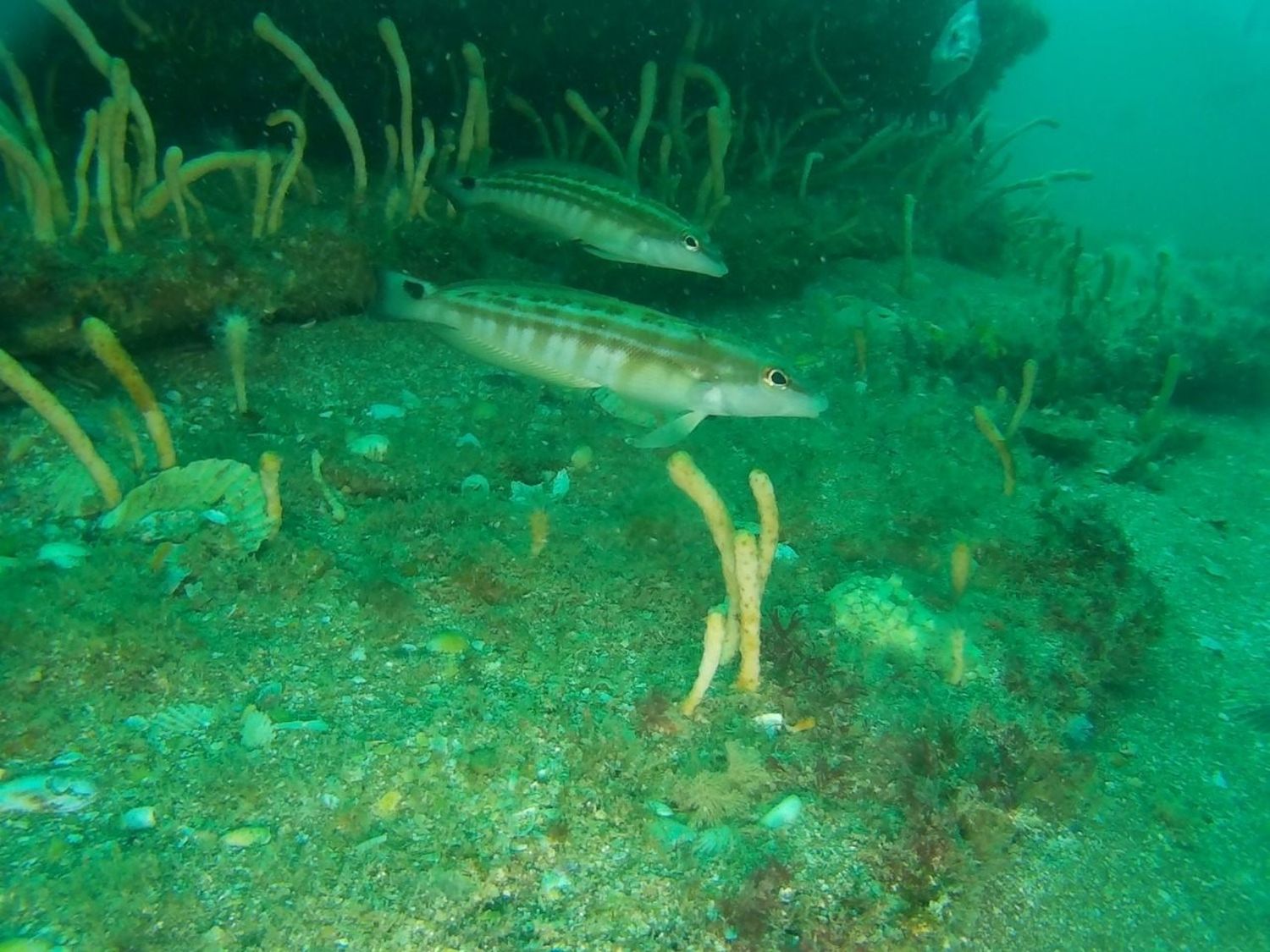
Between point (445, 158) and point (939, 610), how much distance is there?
467cm

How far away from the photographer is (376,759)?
2428 millimetres

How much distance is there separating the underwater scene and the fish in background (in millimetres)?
2101

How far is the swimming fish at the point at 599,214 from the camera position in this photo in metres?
4.81

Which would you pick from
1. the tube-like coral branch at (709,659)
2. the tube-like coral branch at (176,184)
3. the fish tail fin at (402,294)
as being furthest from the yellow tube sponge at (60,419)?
the tube-like coral branch at (709,659)

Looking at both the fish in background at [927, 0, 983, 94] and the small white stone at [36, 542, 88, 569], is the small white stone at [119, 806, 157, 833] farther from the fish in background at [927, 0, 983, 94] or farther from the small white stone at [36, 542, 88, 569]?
the fish in background at [927, 0, 983, 94]

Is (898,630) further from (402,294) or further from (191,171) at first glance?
(191,171)

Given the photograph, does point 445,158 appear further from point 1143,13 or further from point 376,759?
point 1143,13

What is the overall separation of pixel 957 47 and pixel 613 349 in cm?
643

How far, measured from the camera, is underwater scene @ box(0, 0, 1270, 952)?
7.42 feet

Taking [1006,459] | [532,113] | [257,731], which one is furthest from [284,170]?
[1006,459]

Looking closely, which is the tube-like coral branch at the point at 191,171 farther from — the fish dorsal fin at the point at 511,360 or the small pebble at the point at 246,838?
the small pebble at the point at 246,838

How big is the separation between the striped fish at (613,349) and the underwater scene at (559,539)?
2 centimetres

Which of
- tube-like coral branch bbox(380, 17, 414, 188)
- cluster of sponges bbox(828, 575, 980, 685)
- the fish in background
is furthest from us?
the fish in background

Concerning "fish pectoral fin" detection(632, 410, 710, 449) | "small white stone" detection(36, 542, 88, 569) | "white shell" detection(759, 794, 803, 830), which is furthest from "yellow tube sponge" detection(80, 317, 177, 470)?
"white shell" detection(759, 794, 803, 830)
